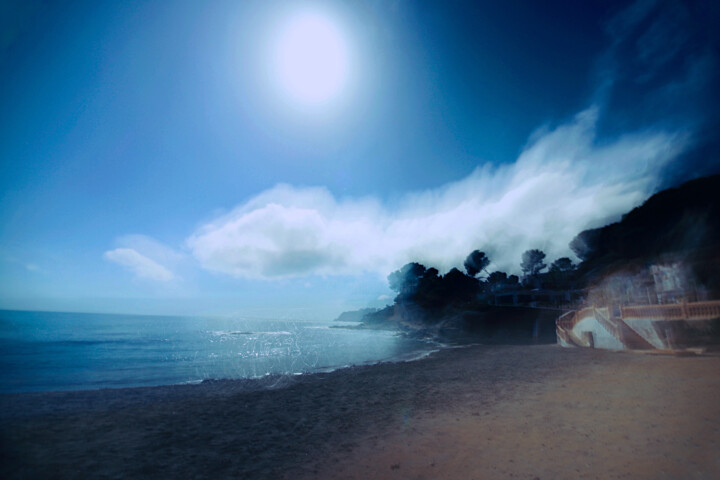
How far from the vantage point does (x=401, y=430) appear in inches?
350

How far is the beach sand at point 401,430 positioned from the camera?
6.10 m

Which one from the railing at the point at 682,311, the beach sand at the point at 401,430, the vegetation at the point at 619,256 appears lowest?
the beach sand at the point at 401,430

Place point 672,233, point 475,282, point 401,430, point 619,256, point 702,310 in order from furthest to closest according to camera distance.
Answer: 1. point 475,282
2. point 619,256
3. point 672,233
4. point 702,310
5. point 401,430

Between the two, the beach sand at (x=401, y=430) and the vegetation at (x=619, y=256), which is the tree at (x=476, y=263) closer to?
the vegetation at (x=619, y=256)

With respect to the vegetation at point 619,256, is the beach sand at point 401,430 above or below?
below

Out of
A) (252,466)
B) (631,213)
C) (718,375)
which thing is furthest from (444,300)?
(252,466)

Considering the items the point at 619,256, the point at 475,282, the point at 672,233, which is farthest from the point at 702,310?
the point at 475,282

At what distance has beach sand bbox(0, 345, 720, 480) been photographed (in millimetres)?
6098

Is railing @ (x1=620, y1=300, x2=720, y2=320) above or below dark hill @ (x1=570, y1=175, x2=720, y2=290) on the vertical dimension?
below

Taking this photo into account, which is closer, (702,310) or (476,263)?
(702,310)

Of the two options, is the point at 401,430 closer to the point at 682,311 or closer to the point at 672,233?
the point at 682,311

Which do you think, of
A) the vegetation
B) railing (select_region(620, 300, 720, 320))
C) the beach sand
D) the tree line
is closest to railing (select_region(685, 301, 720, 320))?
railing (select_region(620, 300, 720, 320))

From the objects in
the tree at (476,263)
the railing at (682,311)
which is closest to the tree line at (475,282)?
the tree at (476,263)

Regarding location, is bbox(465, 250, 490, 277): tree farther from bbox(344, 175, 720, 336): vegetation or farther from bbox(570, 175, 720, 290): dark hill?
bbox(570, 175, 720, 290): dark hill
